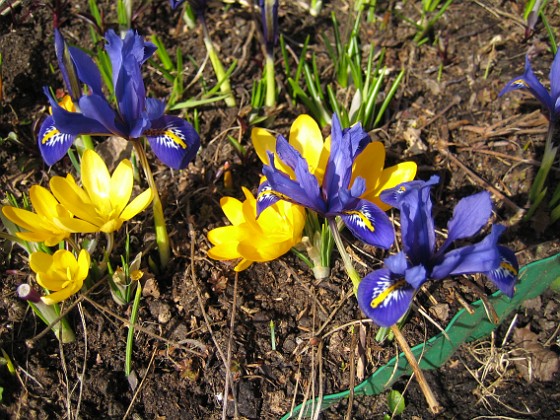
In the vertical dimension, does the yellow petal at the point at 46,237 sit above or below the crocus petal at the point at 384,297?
above

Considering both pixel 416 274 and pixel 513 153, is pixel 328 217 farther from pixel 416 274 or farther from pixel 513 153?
pixel 513 153

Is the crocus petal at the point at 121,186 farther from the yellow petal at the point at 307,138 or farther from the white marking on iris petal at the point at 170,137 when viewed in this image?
the yellow petal at the point at 307,138

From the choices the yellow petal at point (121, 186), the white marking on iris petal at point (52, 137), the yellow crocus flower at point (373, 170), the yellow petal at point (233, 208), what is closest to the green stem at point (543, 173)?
the yellow crocus flower at point (373, 170)

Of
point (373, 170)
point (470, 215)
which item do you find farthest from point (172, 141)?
point (470, 215)

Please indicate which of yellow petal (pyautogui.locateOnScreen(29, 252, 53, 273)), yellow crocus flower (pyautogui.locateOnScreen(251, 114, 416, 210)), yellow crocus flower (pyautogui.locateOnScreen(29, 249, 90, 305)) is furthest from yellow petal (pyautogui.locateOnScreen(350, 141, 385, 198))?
yellow petal (pyautogui.locateOnScreen(29, 252, 53, 273))

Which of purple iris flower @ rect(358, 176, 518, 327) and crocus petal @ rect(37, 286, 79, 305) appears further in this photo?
crocus petal @ rect(37, 286, 79, 305)

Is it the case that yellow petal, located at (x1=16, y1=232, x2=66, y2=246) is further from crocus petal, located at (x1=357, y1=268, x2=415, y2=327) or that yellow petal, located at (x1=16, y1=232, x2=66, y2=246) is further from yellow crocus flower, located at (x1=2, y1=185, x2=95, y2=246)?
crocus petal, located at (x1=357, y1=268, x2=415, y2=327)
